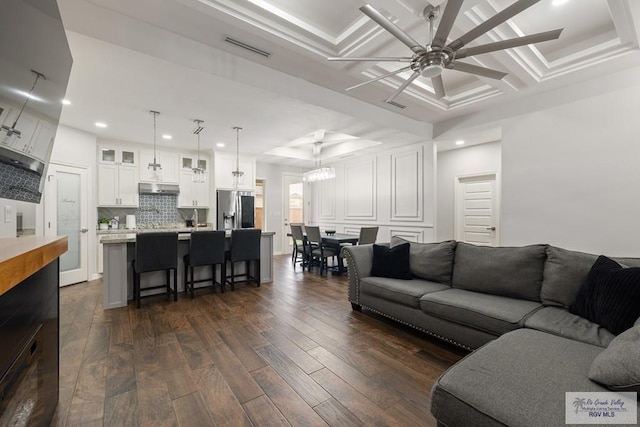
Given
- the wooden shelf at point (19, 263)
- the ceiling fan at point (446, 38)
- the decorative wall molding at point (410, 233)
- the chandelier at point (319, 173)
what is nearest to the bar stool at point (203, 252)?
the chandelier at point (319, 173)

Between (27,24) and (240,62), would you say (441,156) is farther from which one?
(27,24)

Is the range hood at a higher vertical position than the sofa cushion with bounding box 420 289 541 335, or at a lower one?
higher

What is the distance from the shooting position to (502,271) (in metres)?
2.50

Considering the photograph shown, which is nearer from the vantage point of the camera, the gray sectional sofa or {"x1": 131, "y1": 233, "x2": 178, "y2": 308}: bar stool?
the gray sectional sofa

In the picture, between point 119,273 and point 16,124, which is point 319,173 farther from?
point 16,124

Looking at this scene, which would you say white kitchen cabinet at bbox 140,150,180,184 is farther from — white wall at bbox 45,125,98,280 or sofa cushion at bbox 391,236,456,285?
sofa cushion at bbox 391,236,456,285

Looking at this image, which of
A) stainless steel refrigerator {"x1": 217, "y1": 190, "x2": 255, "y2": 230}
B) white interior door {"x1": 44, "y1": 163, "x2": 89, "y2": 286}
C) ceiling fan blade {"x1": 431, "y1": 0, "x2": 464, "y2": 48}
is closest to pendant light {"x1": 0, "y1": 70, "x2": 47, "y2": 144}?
ceiling fan blade {"x1": 431, "y1": 0, "x2": 464, "y2": 48}

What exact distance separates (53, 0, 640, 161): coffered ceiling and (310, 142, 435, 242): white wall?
4.73 ft

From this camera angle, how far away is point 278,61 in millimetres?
3035

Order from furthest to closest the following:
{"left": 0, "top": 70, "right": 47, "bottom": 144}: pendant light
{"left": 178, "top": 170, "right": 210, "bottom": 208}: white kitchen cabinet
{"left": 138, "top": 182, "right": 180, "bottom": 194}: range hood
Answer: {"left": 178, "top": 170, "right": 210, "bottom": 208}: white kitchen cabinet
{"left": 138, "top": 182, "right": 180, "bottom": 194}: range hood
{"left": 0, "top": 70, "right": 47, "bottom": 144}: pendant light

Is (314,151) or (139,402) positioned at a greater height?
(314,151)

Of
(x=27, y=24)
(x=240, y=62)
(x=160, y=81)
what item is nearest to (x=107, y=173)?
(x=160, y=81)

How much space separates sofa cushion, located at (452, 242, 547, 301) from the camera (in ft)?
7.76

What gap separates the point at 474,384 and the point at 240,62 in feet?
10.9
